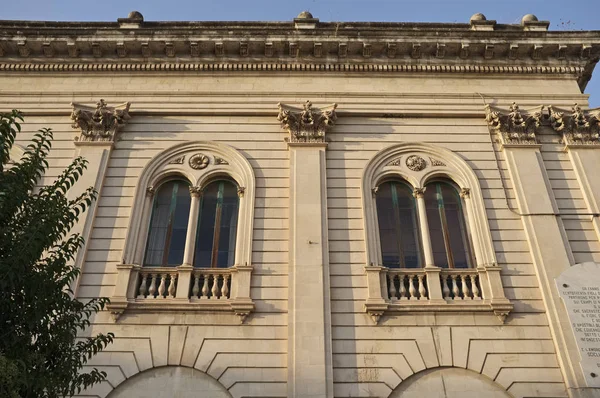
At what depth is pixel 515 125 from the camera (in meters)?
15.1

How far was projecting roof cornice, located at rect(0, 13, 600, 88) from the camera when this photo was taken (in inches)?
632

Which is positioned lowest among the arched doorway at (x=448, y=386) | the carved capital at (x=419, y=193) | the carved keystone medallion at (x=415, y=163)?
the arched doorway at (x=448, y=386)

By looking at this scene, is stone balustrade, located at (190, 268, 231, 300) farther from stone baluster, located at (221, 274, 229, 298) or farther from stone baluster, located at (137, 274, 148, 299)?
stone baluster, located at (137, 274, 148, 299)

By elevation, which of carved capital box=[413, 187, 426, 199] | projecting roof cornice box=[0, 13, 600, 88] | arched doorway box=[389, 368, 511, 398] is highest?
projecting roof cornice box=[0, 13, 600, 88]

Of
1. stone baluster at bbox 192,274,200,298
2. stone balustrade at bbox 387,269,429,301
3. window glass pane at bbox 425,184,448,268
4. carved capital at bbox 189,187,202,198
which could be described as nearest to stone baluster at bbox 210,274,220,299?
stone baluster at bbox 192,274,200,298

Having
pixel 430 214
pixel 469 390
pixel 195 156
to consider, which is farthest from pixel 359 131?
pixel 469 390

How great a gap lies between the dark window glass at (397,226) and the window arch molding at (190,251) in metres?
3.32

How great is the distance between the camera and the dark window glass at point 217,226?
526 inches

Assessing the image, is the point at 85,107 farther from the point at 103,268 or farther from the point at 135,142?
the point at 103,268

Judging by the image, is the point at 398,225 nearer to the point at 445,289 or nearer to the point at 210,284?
the point at 445,289

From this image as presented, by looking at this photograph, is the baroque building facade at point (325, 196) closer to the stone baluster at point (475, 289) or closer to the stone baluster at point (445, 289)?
the stone baluster at point (475, 289)

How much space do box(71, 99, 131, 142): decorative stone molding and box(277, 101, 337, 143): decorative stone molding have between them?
4.44 metres

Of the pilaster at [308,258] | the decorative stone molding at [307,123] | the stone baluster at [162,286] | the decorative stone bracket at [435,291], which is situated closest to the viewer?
the pilaster at [308,258]

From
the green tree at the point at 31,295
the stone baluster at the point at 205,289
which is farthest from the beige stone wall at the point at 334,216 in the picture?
the green tree at the point at 31,295
